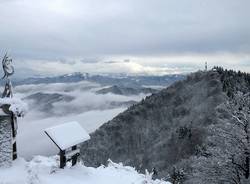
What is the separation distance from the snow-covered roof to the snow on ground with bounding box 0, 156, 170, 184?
4.88 feet

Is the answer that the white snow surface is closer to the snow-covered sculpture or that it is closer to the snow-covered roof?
the snow-covered sculpture

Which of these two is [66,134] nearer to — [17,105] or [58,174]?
[58,174]

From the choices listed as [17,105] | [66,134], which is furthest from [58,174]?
[17,105]

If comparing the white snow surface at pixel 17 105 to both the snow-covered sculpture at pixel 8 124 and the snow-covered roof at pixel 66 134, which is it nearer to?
the snow-covered sculpture at pixel 8 124

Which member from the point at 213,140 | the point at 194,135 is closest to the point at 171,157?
the point at 194,135

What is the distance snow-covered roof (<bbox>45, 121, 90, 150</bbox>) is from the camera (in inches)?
992

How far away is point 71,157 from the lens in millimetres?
27125

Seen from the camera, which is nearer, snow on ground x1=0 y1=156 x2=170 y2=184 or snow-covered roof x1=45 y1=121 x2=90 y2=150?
snow on ground x1=0 y1=156 x2=170 y2=184

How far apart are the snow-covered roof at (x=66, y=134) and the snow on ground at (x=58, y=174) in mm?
1486

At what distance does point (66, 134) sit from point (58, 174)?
8.00 ft

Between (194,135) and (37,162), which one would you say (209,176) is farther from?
(194,135)

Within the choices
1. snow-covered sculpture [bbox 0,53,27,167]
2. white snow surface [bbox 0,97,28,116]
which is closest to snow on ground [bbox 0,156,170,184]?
snow-covered sculpture [bbox 0,53,27,167]

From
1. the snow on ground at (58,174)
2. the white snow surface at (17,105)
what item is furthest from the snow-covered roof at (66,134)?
the white snow surface at (17,105)

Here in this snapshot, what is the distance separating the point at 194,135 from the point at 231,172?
556ft
